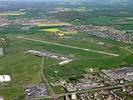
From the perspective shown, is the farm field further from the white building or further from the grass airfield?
the white building

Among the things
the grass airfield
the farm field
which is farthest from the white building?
the grass airfield

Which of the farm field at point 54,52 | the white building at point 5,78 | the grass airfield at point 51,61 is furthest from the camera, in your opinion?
the farm field at point 54,52

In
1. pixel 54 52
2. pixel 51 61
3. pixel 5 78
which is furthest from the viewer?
pixel 54 52

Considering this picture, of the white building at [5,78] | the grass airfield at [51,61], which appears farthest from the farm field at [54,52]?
the white building at [5,78]

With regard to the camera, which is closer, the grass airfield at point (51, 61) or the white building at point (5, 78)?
the grass airfield at point (51, 61)

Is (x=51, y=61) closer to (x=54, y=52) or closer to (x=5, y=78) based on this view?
(x=54, y=52)

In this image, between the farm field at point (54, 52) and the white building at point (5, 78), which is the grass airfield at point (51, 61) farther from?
the white building at point (5, 78)

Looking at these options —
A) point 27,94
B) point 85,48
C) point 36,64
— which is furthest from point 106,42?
point 27,94

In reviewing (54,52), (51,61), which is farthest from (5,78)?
(54,52)

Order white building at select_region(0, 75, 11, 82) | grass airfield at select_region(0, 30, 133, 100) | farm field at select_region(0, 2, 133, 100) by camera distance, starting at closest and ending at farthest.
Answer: grass airfield at select_region(0, 30, 133, 100)
white building at select_region(0, 75, 11, 82)
farm field at select_region(0, 2, 133, 100)

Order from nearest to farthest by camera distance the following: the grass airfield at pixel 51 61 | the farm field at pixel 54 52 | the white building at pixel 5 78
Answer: the grass airfield at pixel 51 61 → the white building at pixel 5 78 → the farm field at pixel 54 52

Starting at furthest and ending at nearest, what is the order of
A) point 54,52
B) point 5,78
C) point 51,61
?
point 54,52
point 51,61
point 5,78
